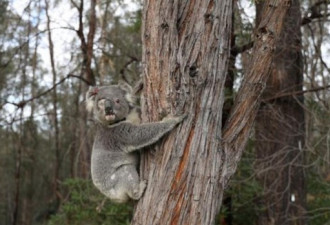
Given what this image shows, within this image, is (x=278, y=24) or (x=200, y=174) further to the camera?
(x=278, y=24)

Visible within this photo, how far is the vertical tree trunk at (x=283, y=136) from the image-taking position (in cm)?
873

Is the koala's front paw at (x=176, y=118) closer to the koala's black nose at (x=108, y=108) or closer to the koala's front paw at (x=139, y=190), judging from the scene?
the koala's front paw at (x=139, y=190)

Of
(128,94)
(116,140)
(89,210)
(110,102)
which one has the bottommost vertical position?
(89,210)

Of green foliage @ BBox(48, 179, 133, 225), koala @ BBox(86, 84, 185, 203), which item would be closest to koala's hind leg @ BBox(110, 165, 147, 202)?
koala @ BBox(86, 84, 185, 203)

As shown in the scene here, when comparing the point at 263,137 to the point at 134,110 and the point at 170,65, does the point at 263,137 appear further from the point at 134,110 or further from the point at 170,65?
the point at 170,65

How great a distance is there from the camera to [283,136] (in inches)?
352

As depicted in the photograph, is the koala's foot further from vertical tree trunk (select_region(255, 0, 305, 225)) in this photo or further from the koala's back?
vertical tree trunk (select_region(255, 0, 305, 225))

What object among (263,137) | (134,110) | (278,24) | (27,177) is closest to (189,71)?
(278,24)

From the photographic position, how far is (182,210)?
3633 mm

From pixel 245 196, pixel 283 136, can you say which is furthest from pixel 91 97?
pixel 245 196

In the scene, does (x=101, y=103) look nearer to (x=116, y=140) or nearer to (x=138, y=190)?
(x=116, y=140)

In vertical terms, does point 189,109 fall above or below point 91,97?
below

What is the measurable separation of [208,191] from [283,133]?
542 centimetres

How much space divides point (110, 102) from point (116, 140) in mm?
359
